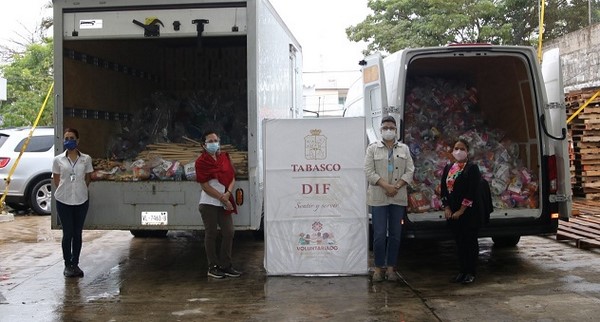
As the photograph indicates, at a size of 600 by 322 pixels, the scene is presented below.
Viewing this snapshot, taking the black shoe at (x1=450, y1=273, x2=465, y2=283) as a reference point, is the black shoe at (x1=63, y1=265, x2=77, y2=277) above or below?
above

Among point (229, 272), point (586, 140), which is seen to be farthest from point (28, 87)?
point (229, 272)

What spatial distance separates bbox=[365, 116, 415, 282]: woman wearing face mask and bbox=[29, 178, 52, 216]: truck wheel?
345 inches

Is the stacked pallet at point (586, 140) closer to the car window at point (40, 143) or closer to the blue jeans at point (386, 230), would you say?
the blue jeans at point (386, 230)

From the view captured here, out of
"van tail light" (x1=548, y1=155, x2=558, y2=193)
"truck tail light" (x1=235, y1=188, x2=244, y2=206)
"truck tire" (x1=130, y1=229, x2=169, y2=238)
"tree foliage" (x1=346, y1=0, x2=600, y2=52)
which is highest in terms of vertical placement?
"tree foliage" (x1=346, y1=0, x2=600, y2=52)

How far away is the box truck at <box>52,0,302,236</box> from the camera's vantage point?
7.43 m

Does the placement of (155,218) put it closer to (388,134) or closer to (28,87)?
(388,134)

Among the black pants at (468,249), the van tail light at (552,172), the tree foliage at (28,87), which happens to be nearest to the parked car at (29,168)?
the black pants at (468,249)

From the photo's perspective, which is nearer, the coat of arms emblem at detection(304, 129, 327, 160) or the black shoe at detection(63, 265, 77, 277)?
the coat of arms emblem at detection(304, 129, 327, 160)

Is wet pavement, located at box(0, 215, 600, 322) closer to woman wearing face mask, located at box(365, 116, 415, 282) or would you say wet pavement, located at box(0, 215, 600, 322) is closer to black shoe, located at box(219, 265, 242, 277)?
black shoe, located at box(219, 265, 242, 277)

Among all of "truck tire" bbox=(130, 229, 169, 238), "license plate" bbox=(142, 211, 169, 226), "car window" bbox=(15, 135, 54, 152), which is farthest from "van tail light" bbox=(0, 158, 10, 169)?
"license plate" bbox=(142, 211, 169, 226)

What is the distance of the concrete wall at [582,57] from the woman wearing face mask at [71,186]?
11.2 m

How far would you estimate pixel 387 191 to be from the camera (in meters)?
7.20

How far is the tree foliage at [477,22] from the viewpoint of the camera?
74.7ft

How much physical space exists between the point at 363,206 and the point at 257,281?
1385 mm
